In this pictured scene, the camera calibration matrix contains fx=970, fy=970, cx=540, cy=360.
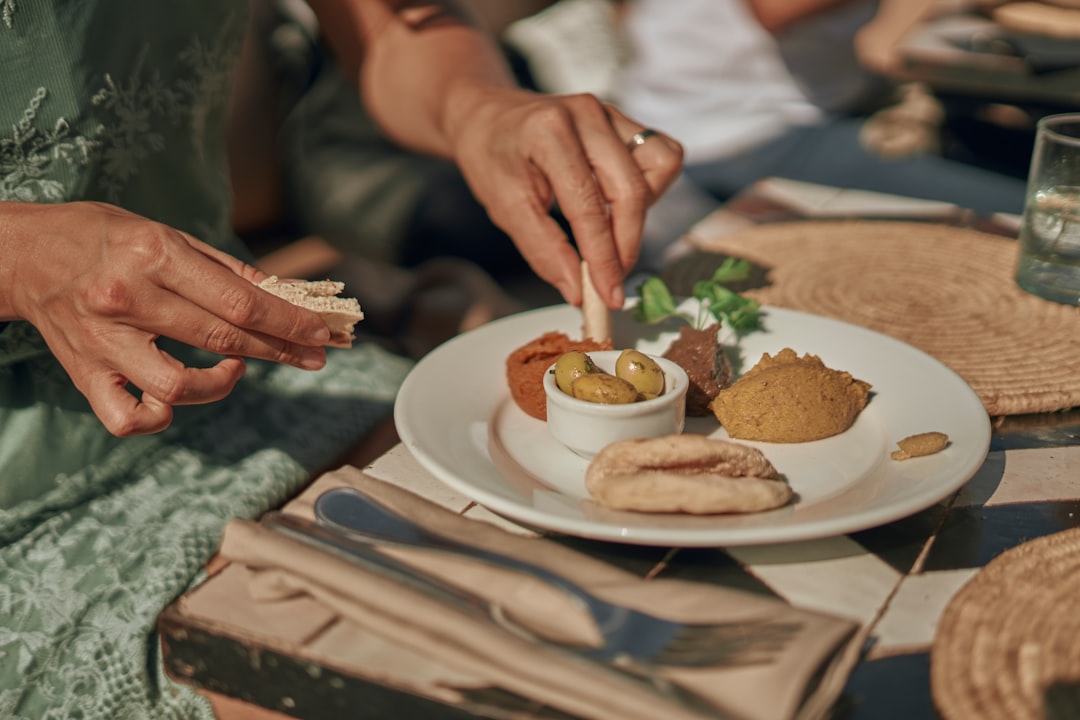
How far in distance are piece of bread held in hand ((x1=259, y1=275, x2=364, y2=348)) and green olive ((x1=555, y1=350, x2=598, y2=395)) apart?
0.18m

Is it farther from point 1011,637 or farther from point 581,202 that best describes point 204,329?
point 1011,637

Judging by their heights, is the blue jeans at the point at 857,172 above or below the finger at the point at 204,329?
below

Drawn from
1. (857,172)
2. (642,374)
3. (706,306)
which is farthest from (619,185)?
(857,172)

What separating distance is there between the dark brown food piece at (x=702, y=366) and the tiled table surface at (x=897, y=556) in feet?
0.74

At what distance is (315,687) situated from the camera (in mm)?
638

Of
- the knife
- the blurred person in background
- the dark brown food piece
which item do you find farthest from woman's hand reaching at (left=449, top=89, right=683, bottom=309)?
the blurred person in background

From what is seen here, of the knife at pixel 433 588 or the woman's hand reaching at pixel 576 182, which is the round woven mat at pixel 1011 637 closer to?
the knife at pixel 433 588

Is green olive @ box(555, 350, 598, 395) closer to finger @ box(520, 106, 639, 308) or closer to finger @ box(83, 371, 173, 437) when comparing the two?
finger @ box(520, 106, 639, 308)

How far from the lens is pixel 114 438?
3.68 feet

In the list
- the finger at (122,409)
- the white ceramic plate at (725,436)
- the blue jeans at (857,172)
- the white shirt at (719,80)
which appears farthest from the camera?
the white shirt at (719,80)

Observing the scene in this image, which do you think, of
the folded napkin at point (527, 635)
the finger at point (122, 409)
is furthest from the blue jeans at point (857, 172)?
the finger at point (122, 409)

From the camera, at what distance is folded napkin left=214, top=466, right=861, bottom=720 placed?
0.55 meters

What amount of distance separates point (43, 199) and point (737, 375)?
0.77 metres

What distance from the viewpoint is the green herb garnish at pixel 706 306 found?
42.1 inches
